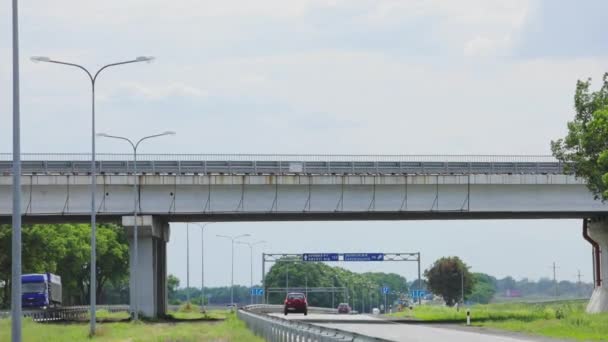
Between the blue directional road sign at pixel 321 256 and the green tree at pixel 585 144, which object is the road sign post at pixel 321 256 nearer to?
the blue directional road sign at pixel 321 256

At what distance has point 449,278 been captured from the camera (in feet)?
507

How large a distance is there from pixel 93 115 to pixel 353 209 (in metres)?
22.1

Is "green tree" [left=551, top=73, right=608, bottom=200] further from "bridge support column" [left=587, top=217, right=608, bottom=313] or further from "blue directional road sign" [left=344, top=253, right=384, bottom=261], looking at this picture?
"blue directional road sign" [left=344, top=253, right=384, bottom=261]

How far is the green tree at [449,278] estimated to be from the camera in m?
154

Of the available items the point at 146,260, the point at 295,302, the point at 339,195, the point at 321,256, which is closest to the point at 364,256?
the point at 321,256

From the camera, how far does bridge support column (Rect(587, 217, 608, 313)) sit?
233 ft

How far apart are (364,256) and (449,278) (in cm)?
3156

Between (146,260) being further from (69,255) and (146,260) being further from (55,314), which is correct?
(69,255)

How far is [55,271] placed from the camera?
11656 cm

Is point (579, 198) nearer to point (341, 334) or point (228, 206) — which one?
point (228, 206)

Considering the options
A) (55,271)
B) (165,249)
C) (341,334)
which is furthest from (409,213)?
(55,271)

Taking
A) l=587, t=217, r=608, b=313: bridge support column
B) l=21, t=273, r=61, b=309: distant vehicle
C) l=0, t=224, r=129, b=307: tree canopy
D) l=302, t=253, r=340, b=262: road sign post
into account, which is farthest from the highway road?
l=302, t=253, r=340, b=262: road sign post

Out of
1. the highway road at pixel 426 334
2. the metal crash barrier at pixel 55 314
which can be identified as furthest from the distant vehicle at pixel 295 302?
the highway road at pixel 426 334

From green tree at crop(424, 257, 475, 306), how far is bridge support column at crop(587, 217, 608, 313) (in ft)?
260
